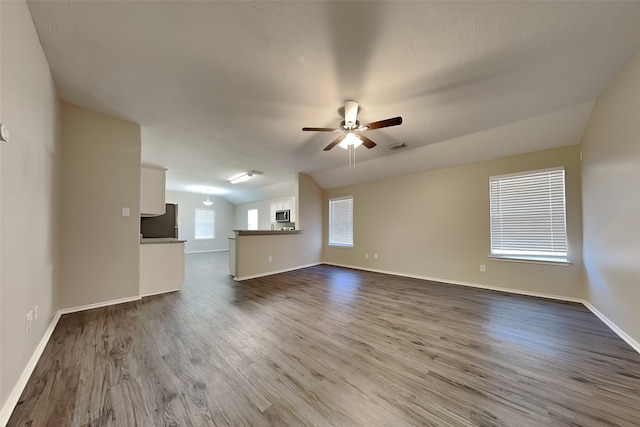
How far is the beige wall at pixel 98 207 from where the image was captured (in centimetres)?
282

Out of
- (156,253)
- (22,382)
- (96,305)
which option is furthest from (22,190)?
(156,253)

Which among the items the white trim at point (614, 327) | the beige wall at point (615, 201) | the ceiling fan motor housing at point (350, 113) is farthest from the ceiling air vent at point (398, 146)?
the white trim at point (614, 327)

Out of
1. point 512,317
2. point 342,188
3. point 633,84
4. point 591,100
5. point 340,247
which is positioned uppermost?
point 591,100

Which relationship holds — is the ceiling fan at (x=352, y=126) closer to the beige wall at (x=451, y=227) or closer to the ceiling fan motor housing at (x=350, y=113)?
the ceiling fan motor housing at (x=350, y=113)

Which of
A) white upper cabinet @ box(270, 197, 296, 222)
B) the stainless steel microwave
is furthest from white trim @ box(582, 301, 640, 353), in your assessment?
white upper cabinet @ box(270, 197, 296, 222)

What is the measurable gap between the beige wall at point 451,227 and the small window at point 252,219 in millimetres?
5116

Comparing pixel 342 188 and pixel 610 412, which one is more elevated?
pixel 342 188

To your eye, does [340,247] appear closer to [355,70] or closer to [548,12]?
[355,70]

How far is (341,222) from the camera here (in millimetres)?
6422

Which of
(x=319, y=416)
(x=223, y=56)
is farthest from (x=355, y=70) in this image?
(x=319, y=416)

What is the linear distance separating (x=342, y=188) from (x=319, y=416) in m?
5.38

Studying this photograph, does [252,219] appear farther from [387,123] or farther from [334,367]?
[334,367]

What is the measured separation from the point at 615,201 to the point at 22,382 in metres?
5.37

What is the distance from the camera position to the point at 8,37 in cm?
140
